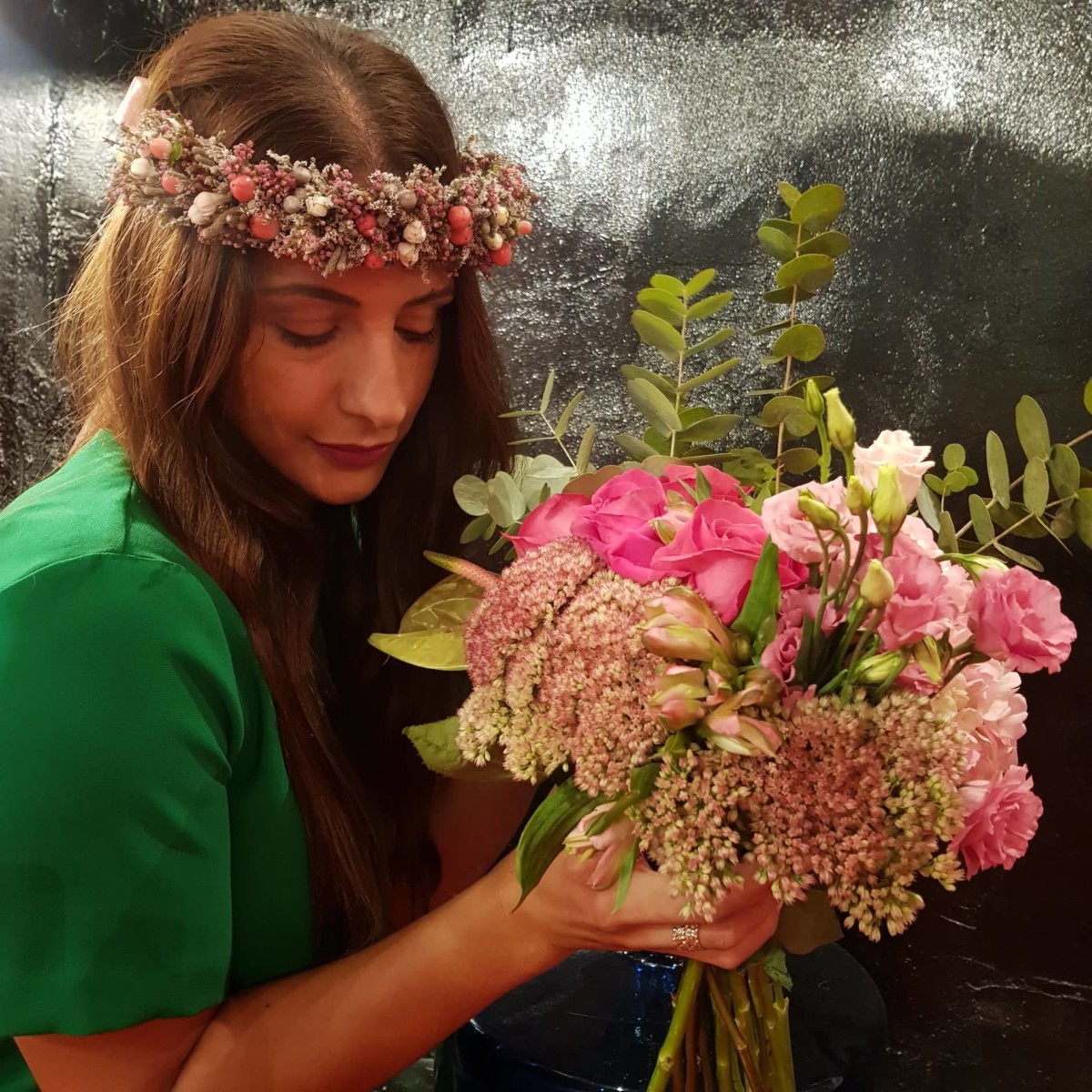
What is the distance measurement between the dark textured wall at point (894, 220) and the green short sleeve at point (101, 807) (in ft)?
2.45

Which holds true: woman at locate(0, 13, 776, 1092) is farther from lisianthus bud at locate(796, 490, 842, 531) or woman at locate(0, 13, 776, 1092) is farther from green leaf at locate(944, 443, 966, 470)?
green leaf at locate(944, 443, 966, 470)

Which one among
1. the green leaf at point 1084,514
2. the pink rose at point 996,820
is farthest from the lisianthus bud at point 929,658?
the green leaf at point 1084,514

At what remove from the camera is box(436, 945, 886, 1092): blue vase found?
90cm

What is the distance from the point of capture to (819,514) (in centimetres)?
60

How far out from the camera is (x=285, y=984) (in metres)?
0.98

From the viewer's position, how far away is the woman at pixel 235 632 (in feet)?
2.70

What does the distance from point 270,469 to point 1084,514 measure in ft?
2.56

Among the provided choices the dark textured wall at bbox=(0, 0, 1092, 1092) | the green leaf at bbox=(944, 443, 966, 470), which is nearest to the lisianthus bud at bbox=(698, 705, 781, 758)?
the green leaf at bbox=(944, 443, 966, 470)

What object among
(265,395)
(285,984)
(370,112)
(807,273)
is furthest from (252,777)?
(807,273)

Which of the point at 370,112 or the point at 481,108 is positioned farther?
the point at 481,108

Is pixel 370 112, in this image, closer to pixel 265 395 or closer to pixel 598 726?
pixel 265 395

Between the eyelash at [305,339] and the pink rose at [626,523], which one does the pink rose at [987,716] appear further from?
the eyelash at [305,339]

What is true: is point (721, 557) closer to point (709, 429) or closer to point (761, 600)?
point (761, 600)

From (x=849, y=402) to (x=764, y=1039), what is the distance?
0.76 meters
